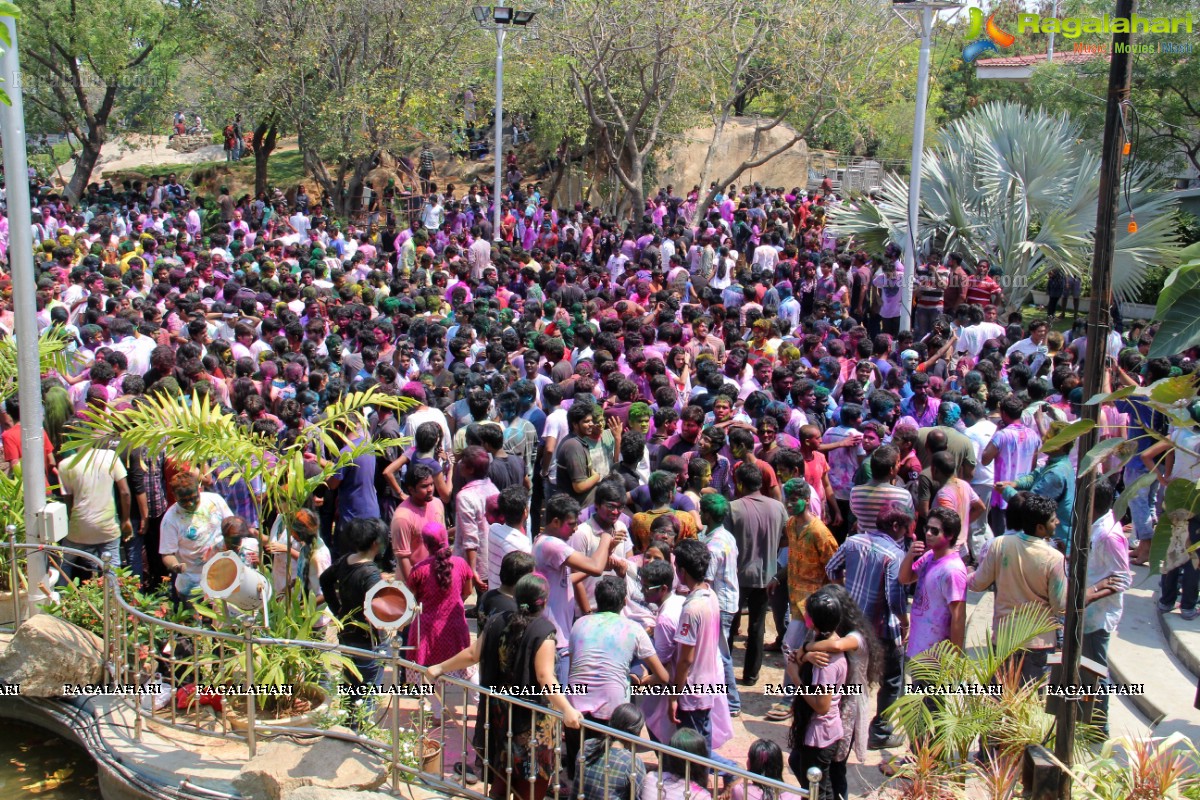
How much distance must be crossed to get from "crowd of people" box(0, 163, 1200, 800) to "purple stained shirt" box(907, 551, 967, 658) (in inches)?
0.6

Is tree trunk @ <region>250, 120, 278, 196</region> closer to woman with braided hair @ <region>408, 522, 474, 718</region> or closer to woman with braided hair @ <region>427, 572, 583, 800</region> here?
woman with braided hair @ <region>408, 522, 474, 718</region>

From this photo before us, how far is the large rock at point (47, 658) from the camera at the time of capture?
711 cm

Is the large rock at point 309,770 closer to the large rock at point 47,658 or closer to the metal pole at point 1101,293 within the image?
the large rock at point 47,658

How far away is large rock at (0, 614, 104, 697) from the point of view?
7.11m

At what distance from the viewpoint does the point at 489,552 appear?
697cm

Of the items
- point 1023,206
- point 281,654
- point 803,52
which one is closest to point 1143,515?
point 1023,206

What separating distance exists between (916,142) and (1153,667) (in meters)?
7.44

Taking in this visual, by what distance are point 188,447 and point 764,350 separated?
21.2ft

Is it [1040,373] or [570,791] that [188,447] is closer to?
[570,791]

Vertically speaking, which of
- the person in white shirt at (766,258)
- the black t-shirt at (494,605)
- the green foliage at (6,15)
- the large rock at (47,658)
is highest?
the green foliage at (6,15)

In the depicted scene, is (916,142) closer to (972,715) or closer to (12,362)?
(972,715)

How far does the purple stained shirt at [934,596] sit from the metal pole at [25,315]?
5546 millimetres

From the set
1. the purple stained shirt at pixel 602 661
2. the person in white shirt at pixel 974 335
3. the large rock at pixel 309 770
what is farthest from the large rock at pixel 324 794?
the person in white shirt at pixel 974 335

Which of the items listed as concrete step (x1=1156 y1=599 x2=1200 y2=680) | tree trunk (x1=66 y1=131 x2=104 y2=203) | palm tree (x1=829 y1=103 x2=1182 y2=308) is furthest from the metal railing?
tree trunk (x1=66 y1=131 x2=104 y2=203)
